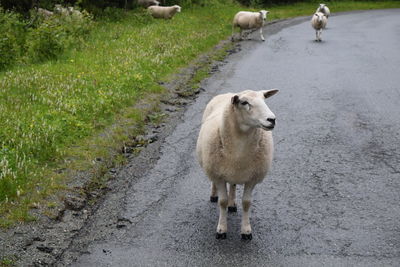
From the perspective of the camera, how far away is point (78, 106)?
31.8ft

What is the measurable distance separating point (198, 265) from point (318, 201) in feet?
6.91

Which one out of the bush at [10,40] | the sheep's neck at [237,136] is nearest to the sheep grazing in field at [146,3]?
the bush at [10,40]

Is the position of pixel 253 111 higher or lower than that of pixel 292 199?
higher

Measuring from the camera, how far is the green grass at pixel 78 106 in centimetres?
684

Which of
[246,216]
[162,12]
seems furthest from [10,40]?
[162,12]

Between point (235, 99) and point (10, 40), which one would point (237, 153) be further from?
point (10, 40)

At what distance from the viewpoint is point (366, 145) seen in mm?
8820

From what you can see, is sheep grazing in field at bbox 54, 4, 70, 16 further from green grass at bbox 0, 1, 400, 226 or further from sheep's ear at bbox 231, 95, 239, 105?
sheep's ear at bbox 231, 95, 239, 105

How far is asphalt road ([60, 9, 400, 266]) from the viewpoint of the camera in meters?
5.47

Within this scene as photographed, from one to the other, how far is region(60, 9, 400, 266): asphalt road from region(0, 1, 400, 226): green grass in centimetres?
81

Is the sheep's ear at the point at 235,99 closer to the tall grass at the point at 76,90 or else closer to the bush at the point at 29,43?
the tall grass at the point at 76,90

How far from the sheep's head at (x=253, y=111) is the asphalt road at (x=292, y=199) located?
1.31 m

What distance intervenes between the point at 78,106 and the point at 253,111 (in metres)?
5.17

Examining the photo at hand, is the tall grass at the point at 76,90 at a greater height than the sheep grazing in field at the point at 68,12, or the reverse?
the sheep grazing in field at the point at 68,12
